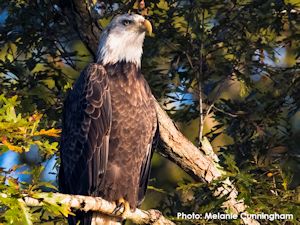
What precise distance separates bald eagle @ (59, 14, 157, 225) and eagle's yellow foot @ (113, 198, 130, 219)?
38 millimetres

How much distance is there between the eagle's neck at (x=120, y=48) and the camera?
18.9 feet

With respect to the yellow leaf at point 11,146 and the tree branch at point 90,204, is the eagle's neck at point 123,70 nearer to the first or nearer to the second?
the tree branch at point 90,204

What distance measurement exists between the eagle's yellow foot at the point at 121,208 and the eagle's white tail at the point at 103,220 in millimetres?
96

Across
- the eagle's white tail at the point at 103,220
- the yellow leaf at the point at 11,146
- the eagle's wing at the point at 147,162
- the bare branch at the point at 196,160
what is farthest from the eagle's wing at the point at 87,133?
the yellow leaf at the point at 11,146

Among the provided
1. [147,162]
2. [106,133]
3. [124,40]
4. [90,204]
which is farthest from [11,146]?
[124,40]

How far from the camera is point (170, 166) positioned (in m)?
8.80

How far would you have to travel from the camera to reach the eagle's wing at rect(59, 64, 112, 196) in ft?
17.6

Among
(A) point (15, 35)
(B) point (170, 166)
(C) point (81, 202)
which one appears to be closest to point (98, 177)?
(C) point (81, 202)

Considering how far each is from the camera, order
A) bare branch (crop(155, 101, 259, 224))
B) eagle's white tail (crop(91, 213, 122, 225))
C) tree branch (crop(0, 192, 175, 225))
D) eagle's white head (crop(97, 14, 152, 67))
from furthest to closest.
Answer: eagle's white head (crop(97, 14, 152, 67)) → eagle's white tail (crop(91, 213, 122, 225)) → bare branch (crop(155, 101, 259, 224)) → tree branch (crop(0, 192, 175, 225))

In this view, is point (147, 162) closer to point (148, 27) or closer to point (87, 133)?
point (87, 133)

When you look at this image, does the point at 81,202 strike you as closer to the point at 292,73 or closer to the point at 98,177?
the point at 98,177

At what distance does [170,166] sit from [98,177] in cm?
348

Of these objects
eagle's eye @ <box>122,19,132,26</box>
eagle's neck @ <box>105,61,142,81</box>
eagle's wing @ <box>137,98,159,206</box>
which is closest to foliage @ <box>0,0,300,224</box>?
eagle's eye @ <box>122,19,132,26</box>

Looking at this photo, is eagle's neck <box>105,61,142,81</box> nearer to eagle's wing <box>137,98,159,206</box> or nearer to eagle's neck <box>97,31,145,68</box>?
eagle's neck <box>97,31,145,68</box>
